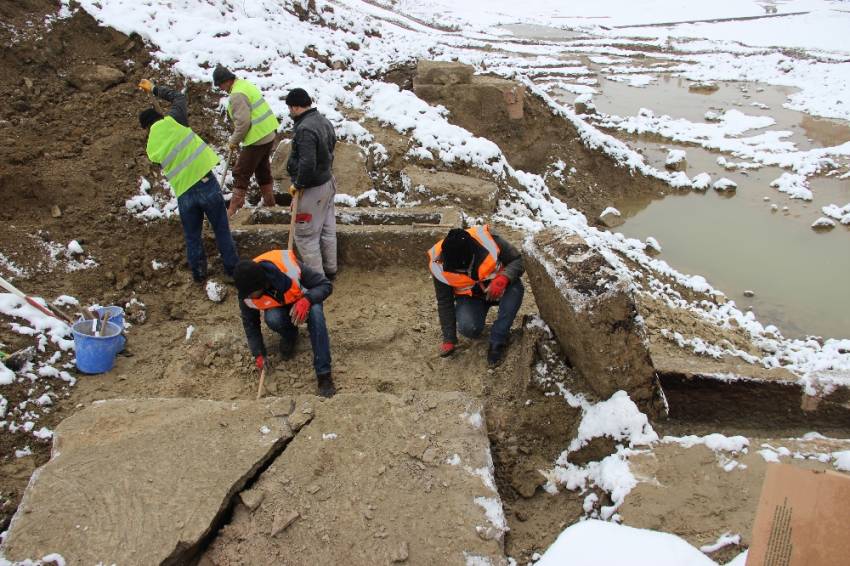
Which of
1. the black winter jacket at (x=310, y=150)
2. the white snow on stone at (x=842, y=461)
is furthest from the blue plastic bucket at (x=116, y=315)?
the white snow on stone at (x=842, y=461)

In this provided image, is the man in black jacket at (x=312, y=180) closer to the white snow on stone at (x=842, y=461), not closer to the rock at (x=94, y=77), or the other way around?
the rock at (x=94, y=77)

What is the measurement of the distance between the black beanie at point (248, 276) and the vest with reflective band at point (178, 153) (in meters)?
1.52

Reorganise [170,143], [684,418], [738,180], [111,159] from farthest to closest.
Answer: [738,180] → [111,159] → [170,143] → [684,418]

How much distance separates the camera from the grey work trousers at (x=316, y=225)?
506 cm

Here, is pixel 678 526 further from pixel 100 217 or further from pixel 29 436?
pixel 100 217

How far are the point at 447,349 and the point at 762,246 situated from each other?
550cm

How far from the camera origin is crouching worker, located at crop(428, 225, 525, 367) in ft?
13.6

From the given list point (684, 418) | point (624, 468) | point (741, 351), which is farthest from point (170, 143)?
point (741, 351)

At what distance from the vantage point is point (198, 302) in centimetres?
527

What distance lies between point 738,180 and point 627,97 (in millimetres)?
6020

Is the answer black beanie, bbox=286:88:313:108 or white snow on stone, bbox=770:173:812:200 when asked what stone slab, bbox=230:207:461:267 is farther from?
white snow on stone, bbox=770:173:812:200

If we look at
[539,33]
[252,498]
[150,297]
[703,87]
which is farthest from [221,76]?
[539,33]

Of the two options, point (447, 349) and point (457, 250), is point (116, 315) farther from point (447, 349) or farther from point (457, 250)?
point (457, 250)

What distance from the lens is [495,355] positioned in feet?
14.1
